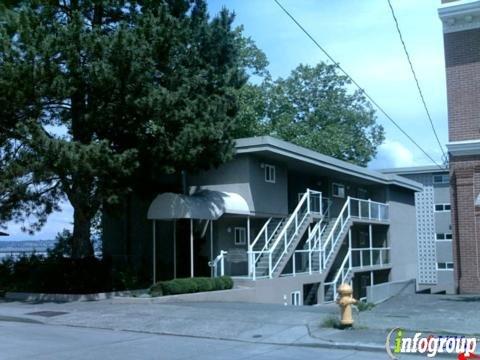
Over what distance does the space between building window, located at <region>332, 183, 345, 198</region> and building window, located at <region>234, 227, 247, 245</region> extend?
29.5 feet

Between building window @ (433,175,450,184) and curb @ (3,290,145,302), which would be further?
building window @ (433,175,450,184)

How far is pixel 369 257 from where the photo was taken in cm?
3506

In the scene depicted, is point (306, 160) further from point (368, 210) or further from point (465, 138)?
point (465, 138)

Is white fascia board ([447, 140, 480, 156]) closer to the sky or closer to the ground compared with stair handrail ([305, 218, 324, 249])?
closer to the sky

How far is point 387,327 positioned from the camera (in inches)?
534

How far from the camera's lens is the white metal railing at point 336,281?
97.7ft

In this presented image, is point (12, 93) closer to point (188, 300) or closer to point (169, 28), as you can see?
point (169, 28)

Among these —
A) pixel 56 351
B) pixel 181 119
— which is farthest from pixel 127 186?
pixel 56 351

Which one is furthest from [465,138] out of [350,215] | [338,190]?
[338,190]

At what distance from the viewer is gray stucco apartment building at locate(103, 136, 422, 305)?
24.2 meters

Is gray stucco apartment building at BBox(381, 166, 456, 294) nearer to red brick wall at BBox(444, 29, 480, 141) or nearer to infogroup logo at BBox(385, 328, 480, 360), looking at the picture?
red brick wall at BBox(444, 29, 480, 141)

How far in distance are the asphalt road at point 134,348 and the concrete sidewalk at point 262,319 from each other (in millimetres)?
470

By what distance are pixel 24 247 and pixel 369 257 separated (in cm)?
1753

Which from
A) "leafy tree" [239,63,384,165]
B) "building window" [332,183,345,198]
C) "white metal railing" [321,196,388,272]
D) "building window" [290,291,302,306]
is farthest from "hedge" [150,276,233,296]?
"leafy tree" [239,63,384,165]
